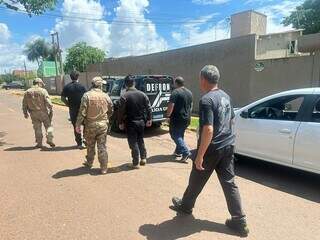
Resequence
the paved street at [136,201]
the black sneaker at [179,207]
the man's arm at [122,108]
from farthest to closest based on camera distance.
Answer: the man's arm at [122,108] → the black sneaker at [179,207] → the paved street at [136,201]

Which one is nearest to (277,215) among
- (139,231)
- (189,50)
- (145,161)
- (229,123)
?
(229,123)

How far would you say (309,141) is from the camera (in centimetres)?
528

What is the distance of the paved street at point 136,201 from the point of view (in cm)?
404

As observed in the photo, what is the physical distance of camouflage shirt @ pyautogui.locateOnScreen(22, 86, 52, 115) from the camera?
332 inches

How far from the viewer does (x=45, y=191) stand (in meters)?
5.44

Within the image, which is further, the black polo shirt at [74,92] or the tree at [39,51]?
the tree at [39,51]

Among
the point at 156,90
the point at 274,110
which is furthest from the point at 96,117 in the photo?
the point at 156,90

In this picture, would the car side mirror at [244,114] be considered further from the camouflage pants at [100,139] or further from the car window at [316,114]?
the camouflage pants at [100,139]

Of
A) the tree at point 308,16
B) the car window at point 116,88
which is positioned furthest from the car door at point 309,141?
the tree at point 308,16

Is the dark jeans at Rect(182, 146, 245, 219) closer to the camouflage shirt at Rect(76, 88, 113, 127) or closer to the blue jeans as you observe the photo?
the camouflage shirt at Rect(76, 88, 113, 127)

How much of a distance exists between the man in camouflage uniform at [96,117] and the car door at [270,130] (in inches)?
101

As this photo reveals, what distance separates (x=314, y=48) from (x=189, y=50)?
23.0 ft

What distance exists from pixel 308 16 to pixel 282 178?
29.0 meters

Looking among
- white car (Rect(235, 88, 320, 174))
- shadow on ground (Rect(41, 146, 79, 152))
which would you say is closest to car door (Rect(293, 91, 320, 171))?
white car (Rect(235, 88, 320, 174))
